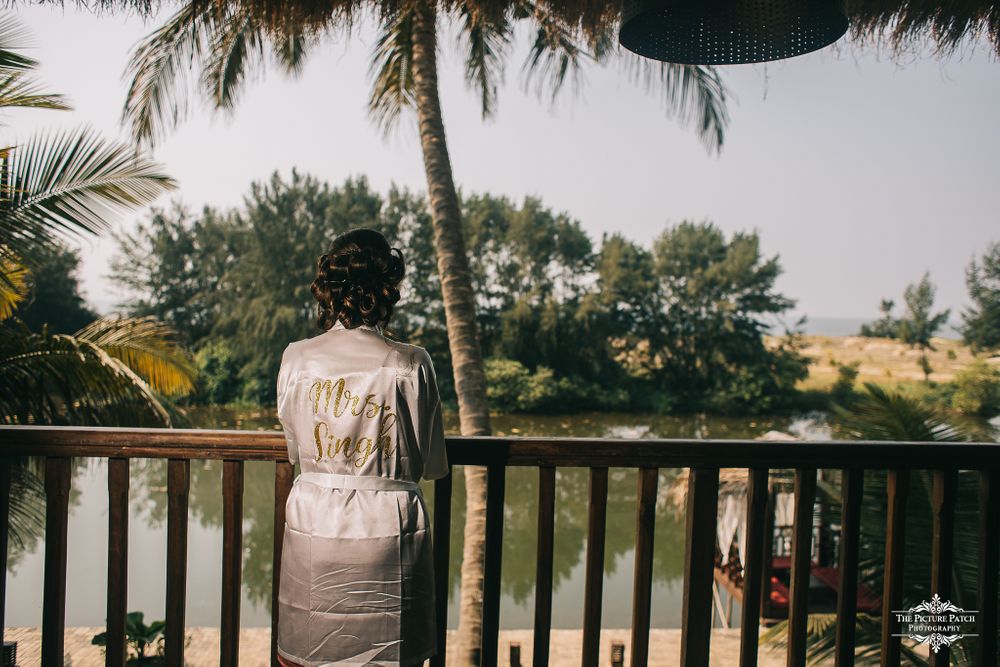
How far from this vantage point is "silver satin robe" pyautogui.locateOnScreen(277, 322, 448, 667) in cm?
106

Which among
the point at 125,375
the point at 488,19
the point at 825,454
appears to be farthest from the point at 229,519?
the point at 125,375

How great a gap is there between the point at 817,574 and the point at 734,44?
8867 millimetres

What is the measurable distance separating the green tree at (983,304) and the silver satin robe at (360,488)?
2607cm

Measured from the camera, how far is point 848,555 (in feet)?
4.72

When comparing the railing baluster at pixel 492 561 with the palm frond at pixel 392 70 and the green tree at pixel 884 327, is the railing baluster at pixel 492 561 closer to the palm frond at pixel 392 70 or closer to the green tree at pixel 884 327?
the palm frond at pixel 392 70

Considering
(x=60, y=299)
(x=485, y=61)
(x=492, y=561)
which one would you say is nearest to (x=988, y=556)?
(x=492, y=561)

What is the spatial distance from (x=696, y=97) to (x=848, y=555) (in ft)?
24.0

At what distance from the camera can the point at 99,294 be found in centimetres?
2208

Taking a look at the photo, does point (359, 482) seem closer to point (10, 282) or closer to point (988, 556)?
point (988, 556)

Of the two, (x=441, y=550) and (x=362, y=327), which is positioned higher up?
(x=362, y=327)

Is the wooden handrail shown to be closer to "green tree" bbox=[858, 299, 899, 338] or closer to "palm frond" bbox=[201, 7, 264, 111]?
"palm frond" bbox=[201, 7, 264, 111]

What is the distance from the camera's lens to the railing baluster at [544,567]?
138 centimetres

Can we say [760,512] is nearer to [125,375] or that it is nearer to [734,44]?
[734,44]

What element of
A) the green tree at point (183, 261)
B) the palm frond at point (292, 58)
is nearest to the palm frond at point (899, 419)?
the palm frond at point (292, 58)
